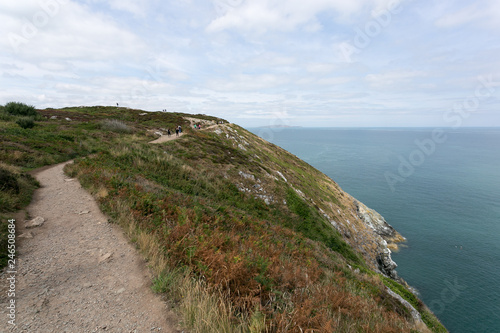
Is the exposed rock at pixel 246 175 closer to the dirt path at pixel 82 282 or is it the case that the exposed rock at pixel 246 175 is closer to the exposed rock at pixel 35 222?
the dirt path at pixel 82 282

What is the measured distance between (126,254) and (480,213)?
88643mm

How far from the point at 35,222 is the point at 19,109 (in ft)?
141

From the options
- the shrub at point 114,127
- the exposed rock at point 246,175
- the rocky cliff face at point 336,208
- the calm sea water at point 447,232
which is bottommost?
the calm sea water at point 447,232

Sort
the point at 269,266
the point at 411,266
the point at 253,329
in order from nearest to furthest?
the point at 253,329 → the point at 269,266 → the point at 411,266

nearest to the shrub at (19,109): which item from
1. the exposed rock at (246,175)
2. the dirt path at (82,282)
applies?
the exposed rock at (246,175)

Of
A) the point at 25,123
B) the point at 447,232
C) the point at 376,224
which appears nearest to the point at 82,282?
the point at 25,123

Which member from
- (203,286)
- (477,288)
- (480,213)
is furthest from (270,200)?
(480,213)

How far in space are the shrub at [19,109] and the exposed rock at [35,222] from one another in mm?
41321

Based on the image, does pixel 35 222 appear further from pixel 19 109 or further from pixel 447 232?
pixel 447 232

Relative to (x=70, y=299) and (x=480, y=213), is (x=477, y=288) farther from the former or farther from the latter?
(x=70, y=299)

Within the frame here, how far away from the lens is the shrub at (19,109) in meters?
34.9

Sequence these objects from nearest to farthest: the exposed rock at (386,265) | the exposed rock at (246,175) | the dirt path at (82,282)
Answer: the dirt path at (82,282)
the exposed rock at (246,175)
the exposed rock at (386,265)

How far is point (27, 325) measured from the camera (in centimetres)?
416

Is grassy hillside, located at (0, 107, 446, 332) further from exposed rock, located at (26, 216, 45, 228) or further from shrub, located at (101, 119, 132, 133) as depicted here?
shrub, located at (101, 119, 132, 133)
